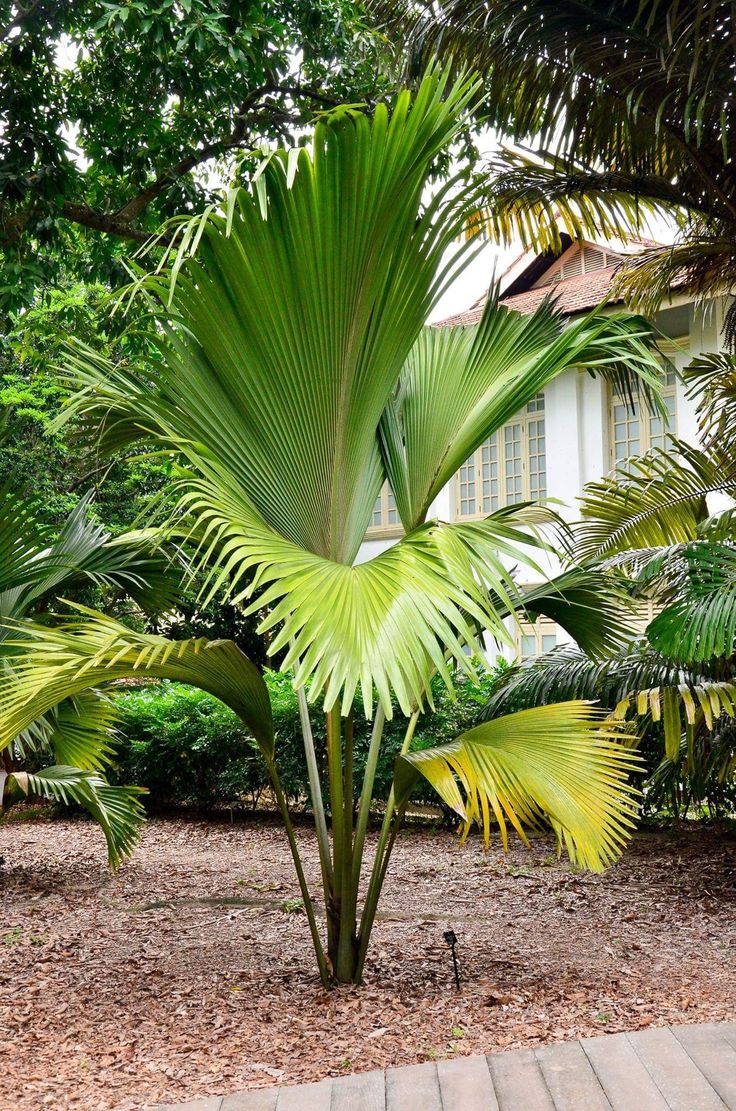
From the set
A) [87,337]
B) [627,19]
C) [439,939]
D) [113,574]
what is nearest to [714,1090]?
[439,939]

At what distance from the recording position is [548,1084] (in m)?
2.76

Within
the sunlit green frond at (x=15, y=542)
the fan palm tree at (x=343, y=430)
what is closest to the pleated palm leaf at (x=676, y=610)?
the fan palm tree at (x=343, y=430)

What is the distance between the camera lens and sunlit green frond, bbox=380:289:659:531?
12.1ft

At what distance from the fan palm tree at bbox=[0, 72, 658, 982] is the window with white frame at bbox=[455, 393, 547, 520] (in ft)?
36.6

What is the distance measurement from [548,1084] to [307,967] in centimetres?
161

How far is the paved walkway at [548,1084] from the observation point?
8.68ft

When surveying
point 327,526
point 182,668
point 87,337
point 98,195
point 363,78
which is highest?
point 363,78

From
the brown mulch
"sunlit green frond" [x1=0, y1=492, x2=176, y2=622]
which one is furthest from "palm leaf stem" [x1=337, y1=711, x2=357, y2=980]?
"sunlit green frond" [x1=0, y1=492, x2=176, y2=622]

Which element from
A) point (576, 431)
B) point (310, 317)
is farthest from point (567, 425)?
Result: point (310, 317)

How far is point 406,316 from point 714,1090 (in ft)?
8.62

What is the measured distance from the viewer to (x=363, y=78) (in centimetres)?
754

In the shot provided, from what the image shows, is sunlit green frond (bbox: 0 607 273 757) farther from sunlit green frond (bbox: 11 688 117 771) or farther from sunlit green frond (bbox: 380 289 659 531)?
sunlit green frond (bbox: 11 688 117 771)

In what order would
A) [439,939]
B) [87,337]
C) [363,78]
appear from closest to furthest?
[439,939], [87,337], [363,78]

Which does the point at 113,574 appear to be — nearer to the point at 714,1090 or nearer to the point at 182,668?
the point at 182,668
